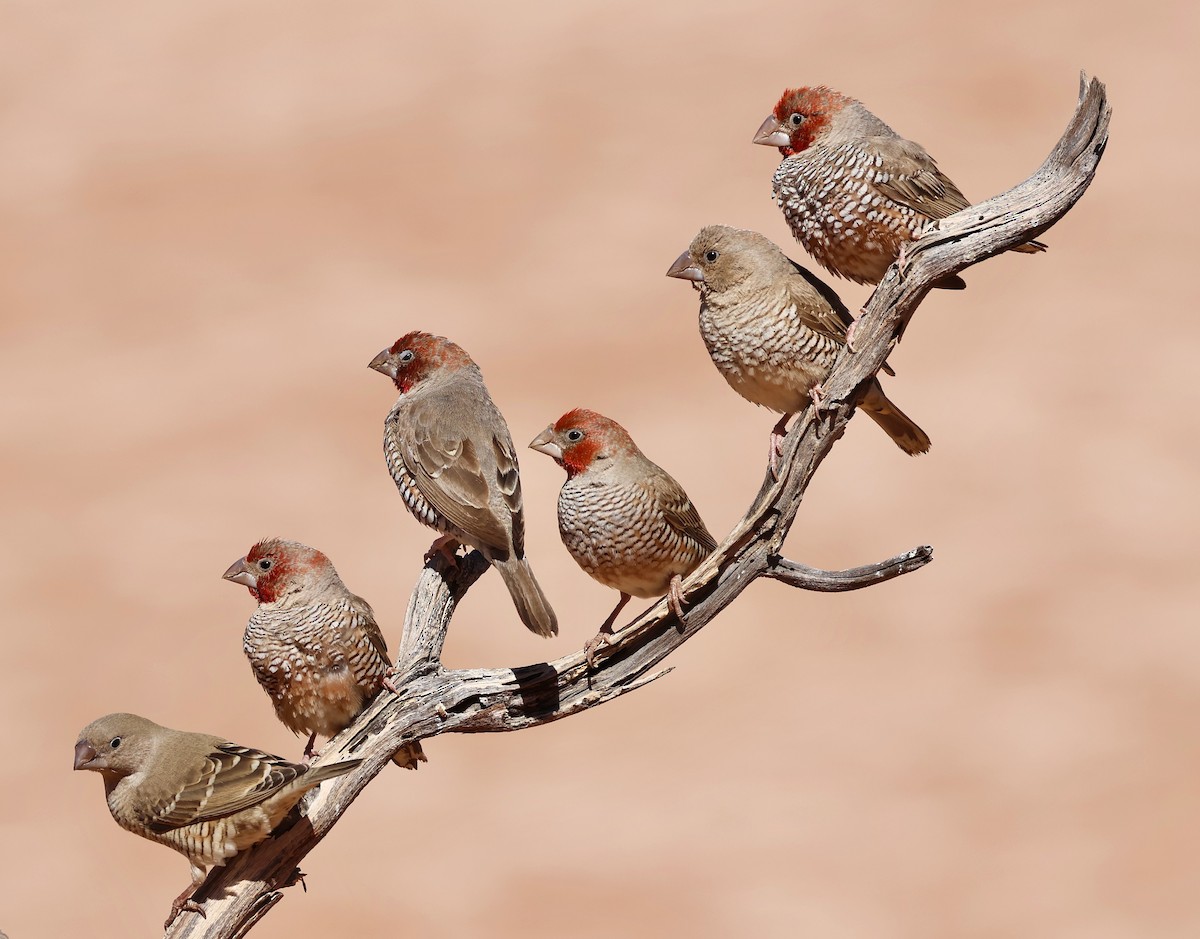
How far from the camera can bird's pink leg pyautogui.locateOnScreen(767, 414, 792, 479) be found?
174 inches

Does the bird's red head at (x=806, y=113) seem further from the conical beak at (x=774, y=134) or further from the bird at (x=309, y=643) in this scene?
the bird at (x=309, y=643)

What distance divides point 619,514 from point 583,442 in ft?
1.16

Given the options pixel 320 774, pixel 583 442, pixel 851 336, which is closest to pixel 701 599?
pixel 583 442

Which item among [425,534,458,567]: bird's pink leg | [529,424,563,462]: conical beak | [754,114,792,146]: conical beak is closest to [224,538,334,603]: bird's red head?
[425,534,458,567]: bird's pink leg

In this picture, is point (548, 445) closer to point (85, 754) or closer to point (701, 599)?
point (701, 599)

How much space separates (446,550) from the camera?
5426mm

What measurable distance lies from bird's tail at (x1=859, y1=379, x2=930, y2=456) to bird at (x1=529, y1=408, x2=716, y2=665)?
739mm

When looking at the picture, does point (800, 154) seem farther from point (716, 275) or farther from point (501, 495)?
point (501, 495)

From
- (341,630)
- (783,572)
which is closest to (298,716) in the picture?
(341,630)

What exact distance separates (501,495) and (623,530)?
649mm

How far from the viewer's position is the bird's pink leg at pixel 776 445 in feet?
14.5

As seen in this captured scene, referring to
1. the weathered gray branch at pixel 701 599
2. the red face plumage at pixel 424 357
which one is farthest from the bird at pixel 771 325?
the red face plumage at pixel 424 357

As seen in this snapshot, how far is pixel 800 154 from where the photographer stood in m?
4.80

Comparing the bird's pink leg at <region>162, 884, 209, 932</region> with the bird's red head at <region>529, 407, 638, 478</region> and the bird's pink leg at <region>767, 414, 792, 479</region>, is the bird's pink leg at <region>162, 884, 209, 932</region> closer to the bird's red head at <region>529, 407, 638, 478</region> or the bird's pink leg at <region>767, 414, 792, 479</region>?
the bird's red head at <region>529, 407, 638, 478</region>
